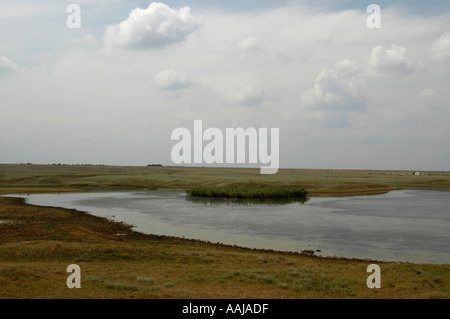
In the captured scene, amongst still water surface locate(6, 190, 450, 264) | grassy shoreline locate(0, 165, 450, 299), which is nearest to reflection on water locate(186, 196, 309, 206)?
still water surface locate(6, 190, 450, 264)

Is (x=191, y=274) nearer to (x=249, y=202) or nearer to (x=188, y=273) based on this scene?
(x=188, y=273)

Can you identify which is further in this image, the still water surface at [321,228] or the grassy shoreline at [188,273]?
the still water surface at [321,228]

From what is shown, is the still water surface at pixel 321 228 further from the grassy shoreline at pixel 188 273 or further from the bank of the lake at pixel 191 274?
the bank of the lake at pixel 191 274

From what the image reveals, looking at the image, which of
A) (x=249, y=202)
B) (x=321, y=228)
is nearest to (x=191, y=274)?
(x=321, y=228)

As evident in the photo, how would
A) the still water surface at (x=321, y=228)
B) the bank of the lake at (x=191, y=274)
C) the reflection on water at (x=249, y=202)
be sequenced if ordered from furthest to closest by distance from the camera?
A: the reflection on water at (x=249, y=202), the still water surface at (x=321, y=228), the bank of the lake at (x=191, y=274)

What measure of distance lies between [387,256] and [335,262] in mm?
3879

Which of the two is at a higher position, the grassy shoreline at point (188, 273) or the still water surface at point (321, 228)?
the grassy shoreline at point (188, 273)

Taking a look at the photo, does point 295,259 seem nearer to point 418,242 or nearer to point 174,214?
point 418,242

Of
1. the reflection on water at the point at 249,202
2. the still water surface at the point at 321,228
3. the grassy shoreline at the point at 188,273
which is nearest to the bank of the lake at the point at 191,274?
the grassy shoreline at the point at 188,273

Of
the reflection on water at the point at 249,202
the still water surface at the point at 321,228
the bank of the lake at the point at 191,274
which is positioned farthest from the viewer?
the reflection on water at the point at 249,202
